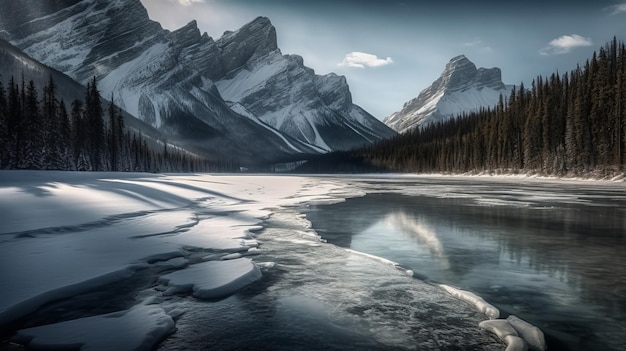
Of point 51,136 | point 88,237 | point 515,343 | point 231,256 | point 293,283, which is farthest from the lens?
point 51,136

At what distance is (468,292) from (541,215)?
48.6 ft

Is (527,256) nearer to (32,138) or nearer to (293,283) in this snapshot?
(293,283)

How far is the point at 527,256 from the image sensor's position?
10.2 meters

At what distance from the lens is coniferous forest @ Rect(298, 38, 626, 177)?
203ft

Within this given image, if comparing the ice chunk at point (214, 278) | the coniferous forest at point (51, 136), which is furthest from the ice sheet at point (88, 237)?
the coniferous forest at point (51, 136)

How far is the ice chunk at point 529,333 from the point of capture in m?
4.98

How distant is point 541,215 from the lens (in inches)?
743

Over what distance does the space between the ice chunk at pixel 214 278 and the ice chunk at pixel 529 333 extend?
4966mm

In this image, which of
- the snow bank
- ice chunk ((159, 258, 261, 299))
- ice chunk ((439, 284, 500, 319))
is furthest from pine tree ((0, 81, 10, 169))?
the snow bank

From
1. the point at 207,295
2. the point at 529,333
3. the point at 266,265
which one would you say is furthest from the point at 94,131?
the point at 529,333

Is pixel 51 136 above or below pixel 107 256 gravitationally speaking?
above

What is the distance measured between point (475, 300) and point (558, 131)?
3335 inches

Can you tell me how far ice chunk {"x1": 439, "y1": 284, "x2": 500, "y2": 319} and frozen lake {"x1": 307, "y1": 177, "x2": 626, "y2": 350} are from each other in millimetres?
287

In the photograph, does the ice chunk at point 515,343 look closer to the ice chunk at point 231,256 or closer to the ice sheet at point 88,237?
the ice chunk at point 231,256
